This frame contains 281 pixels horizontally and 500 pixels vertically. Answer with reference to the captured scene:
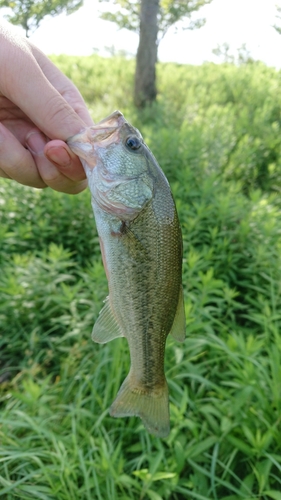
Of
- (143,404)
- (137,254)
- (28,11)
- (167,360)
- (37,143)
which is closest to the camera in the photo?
(137,254)

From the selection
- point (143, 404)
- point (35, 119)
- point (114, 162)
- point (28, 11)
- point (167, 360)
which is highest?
point (28, 11)

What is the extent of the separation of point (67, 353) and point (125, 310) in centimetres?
160

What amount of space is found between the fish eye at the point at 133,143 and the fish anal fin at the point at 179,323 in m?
0.57

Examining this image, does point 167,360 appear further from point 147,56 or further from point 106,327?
point 147,56

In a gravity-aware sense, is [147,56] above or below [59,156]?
above

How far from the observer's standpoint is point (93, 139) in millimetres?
1543

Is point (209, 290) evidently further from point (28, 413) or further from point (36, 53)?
point (36, 53)

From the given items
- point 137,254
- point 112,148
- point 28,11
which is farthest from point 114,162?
point 28,11

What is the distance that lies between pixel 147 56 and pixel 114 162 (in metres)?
8.76

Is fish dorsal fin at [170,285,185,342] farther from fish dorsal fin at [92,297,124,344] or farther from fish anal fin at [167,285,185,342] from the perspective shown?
fish dorsal fin at [92,297,124,344]

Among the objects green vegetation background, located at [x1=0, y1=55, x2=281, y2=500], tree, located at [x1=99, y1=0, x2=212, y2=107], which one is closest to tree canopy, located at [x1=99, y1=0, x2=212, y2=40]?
tree, located at [x1=99, y1=0, x2=212, y2=107]

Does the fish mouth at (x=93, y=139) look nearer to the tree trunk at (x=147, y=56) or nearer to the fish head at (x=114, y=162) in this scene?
the fish head at (x=114, y=162)

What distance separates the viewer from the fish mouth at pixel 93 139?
1.53 meters

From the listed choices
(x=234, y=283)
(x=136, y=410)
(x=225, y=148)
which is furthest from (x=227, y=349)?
(x=225, y=148)
